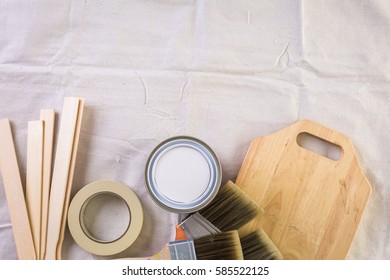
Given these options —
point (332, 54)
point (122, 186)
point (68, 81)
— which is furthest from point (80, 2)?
point (332, 54)

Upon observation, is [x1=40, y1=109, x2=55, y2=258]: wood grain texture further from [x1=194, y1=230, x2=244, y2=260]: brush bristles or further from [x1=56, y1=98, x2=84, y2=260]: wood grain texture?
[x1=194, y1=230, x2=244, y2=260]: brush bristles

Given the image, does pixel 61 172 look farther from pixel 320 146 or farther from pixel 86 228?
pixel 320 146

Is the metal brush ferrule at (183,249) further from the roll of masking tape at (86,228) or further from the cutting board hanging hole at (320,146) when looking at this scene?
the cutting board hanging hole at (320,146)

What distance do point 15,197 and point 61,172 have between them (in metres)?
0.08

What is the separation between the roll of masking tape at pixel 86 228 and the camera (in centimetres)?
66

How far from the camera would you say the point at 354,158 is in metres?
0.69

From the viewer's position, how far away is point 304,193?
0.68 m

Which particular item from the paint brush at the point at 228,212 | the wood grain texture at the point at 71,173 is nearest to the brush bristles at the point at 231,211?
the paint brush at the point at 228,212

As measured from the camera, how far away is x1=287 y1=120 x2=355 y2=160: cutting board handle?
692 mm

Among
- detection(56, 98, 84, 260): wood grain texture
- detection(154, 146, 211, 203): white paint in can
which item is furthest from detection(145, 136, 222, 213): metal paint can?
detection(56, 98, 84, 260): wood grain texture

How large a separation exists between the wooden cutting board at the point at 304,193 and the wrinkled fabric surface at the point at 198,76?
41mm

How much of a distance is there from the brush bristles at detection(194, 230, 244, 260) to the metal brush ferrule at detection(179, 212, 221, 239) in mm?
19
